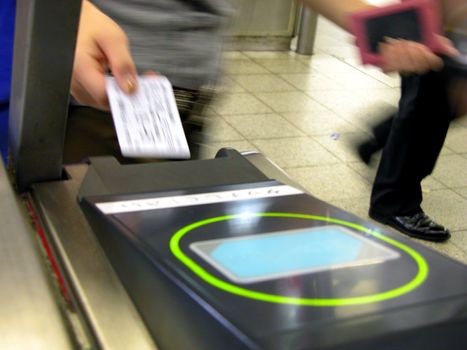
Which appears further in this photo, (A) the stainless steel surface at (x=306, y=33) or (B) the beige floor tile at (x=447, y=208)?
(A) the stainless steel surface at (x=306, y=33)

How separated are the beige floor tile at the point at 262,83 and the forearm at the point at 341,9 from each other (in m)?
2.67

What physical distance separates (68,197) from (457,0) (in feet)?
1.38

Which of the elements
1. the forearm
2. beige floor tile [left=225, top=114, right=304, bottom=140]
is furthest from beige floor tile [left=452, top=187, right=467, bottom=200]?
the forearm

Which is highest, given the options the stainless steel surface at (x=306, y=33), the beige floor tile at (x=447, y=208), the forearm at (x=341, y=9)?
the forearm at (x=341, y=9)

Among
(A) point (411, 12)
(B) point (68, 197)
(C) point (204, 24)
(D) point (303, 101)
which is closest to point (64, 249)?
(B) point (68, 197)

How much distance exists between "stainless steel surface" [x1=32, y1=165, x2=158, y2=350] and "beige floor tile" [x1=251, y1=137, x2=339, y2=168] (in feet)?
6.72

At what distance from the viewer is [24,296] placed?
441 mm

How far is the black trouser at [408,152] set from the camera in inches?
81.4

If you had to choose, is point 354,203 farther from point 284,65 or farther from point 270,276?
point 270,276

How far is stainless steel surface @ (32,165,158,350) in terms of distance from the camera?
44cm

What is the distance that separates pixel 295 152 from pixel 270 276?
238cm

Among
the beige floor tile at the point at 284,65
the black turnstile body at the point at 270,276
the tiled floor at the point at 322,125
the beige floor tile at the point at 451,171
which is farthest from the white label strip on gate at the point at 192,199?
the beige floor tile at the point at 284,65

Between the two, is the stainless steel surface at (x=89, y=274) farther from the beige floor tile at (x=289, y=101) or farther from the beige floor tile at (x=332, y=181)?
the beige floor tile at (x=289, y=101)

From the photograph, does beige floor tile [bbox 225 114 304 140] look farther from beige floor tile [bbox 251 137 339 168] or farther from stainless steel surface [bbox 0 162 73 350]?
stainless steel surface [bbox 0 162 73 350]
